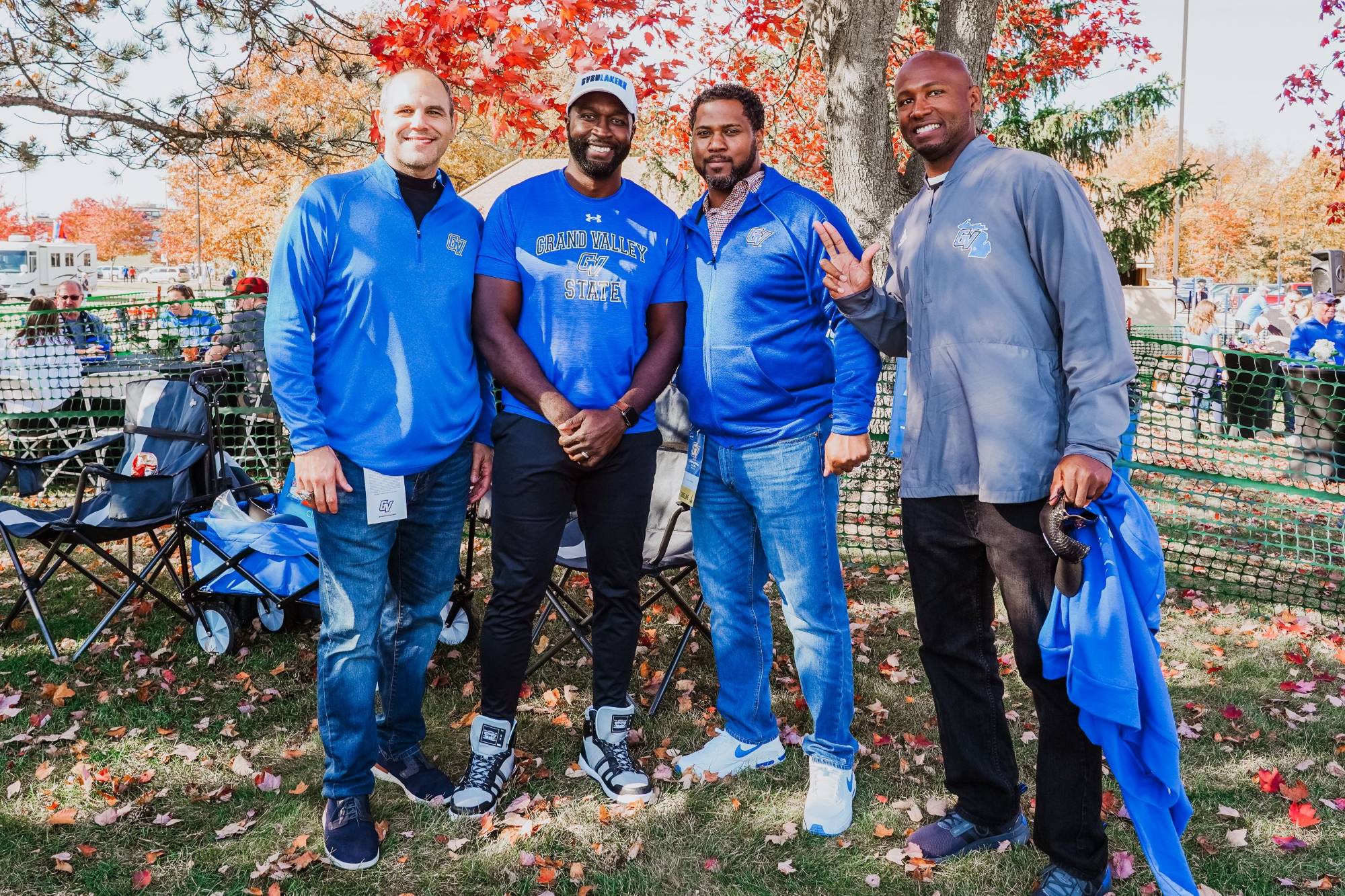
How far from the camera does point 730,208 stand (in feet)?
10.2

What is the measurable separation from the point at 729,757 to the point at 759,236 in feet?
5.77

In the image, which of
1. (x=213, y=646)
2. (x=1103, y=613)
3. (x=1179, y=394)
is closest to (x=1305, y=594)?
(x=1179, y=394)

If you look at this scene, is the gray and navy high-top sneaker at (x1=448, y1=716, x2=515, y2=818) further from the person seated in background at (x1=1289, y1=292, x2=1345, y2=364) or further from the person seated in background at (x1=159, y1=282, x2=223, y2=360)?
the person seated in background at (x1=1289, y1=292, x2=1345, y2=364)

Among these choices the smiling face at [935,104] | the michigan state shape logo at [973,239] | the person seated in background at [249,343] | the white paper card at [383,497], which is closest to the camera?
the michigan state shape logo at [973,239]

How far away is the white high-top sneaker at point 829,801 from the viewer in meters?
3.03

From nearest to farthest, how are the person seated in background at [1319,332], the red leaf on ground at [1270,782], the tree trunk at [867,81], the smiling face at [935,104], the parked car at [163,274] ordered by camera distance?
the smiling face at [935,104], the red leaf on ground at [1270,782], the tree trunk at [867,81], the person seated in background at [1319,332], the parked car at [163,274]

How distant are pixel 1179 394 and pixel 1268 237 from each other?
44829 millimetres

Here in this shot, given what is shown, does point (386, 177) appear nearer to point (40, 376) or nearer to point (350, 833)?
point (350, 833)

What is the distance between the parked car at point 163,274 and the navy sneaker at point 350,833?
61.7 metres

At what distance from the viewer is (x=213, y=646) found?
4.53 metres

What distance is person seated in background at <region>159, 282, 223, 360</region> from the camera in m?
7.54

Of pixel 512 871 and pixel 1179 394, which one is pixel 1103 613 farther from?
pixel 1179 394

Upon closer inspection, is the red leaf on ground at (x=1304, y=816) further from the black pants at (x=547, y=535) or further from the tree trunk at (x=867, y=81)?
the tree trunk at (x=867, y=81)

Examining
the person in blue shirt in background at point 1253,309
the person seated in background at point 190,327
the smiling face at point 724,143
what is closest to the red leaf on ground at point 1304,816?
the smiling face at point 724,143
